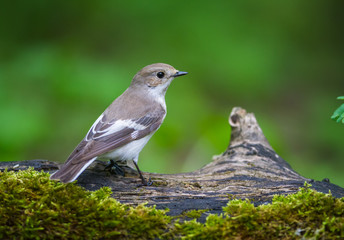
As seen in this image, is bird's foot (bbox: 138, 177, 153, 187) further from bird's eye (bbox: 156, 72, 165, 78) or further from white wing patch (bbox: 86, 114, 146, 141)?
bird's eye (bbox: 156, 72, 165, 78)

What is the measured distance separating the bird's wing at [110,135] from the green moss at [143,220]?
93cm

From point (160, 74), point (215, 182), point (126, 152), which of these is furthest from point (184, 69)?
point (215, 182)

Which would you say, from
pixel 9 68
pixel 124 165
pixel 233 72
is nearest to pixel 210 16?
pixel 233 72

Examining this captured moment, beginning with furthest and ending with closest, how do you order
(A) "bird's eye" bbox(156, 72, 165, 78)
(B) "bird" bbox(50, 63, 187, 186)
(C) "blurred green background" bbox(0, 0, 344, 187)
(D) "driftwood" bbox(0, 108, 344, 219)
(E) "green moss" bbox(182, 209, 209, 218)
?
1. (C) "blurred green background" bbox(0, 0, 344, 187)
2. (A) "bird's eye" bbox(156, 72, 165, 78)
3. (B) "bird" bbox(50, 63, 187, 186)
4. (D) "driftwood" bbox(0, 108, 344, 219)
5. (E) "green moss" bbox(182, 209, 209, 218)

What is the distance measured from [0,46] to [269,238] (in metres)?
7.58

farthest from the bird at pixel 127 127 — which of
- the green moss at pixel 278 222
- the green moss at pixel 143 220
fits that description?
the green moss at pixel 278 222

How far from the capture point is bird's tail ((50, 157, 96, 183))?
377 cm

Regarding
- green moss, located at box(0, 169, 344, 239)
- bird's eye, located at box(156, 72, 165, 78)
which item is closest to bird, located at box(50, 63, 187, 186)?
bird's eye, located at box(156, 72, 165, 78)

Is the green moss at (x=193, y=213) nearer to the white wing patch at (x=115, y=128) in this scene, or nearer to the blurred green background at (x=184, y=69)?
the white wing patch at (x=115, y=128)

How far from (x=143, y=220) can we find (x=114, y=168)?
1689 millimetres

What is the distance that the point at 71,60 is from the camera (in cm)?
823

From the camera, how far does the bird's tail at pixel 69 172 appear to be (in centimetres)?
377

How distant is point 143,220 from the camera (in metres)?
3.23

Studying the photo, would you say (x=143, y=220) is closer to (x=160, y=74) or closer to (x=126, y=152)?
(x=126, y=152)
